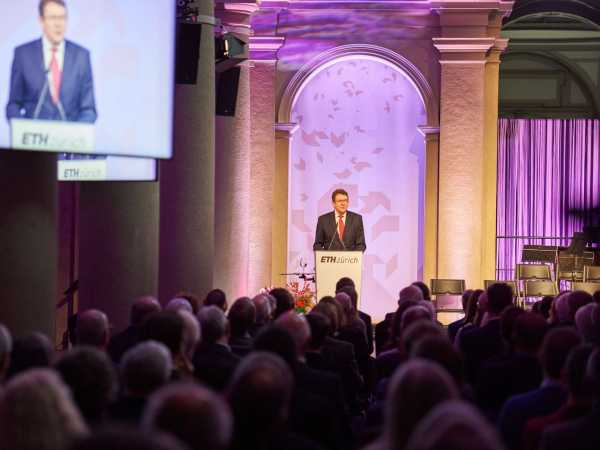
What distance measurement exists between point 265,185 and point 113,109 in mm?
8525

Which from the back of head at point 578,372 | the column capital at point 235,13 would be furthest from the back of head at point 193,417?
the column capital at point 235,13

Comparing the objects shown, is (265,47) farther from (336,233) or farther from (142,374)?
(142,374)

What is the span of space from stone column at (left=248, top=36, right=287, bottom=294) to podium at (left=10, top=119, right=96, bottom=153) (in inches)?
342

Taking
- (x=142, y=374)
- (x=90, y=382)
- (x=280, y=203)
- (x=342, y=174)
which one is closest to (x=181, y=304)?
(x=142, y=374)

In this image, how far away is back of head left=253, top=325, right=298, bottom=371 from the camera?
493 centimetres

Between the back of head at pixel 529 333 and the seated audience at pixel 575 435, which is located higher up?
the back of head at pixel 529 333

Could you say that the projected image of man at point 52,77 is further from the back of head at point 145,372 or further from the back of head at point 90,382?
the back of head at point 90,382

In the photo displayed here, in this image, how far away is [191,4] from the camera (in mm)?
11188

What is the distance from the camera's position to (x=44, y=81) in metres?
7.40

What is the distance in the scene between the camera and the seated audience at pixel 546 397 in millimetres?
4590

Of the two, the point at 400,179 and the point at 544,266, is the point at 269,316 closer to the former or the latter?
the point at 400,179

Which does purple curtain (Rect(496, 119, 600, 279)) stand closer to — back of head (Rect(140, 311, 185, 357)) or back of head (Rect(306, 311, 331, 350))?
back of head (Rect(306, 311, 331, 350))

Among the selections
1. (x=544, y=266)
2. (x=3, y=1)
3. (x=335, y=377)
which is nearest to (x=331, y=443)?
(x=335, y=377)

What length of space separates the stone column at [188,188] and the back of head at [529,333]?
603 cm
